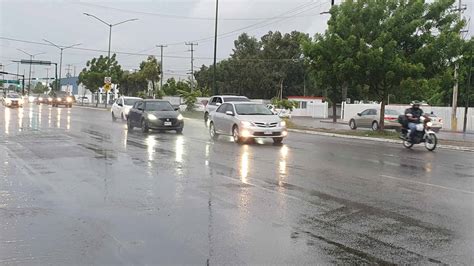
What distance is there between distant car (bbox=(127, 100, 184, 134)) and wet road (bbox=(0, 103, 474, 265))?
8.93 meters

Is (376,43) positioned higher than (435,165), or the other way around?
(376,43)

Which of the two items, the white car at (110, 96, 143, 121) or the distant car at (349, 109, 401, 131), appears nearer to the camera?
the distant car at (349, 109, 401, 131)

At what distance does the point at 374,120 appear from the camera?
32.2 meters

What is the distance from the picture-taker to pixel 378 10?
1022 inches

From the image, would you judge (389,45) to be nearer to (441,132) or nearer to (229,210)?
(441,132)

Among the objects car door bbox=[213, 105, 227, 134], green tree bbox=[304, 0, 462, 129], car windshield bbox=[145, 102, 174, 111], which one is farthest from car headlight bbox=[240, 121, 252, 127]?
green tree bbox=[304, 0, 462, 129]

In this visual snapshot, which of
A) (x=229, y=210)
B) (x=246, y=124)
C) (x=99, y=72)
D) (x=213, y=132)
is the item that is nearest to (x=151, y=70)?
(x=99, y=72)

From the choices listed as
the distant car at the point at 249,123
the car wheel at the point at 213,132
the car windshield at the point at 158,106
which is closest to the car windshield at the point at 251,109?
the distant car at the point at 249,123

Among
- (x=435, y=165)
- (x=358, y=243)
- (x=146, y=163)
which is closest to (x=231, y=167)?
(x=146, y=163)

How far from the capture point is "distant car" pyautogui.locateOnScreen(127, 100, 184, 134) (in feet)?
75.8

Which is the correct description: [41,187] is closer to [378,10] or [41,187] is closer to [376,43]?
[376,43]

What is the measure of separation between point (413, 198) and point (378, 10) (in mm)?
18957

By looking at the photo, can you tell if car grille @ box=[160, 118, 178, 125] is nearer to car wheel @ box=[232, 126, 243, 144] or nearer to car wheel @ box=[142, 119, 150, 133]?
car wheel @ box=[142, 119, 150, 133]

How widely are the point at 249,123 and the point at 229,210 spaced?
36.7 feet
